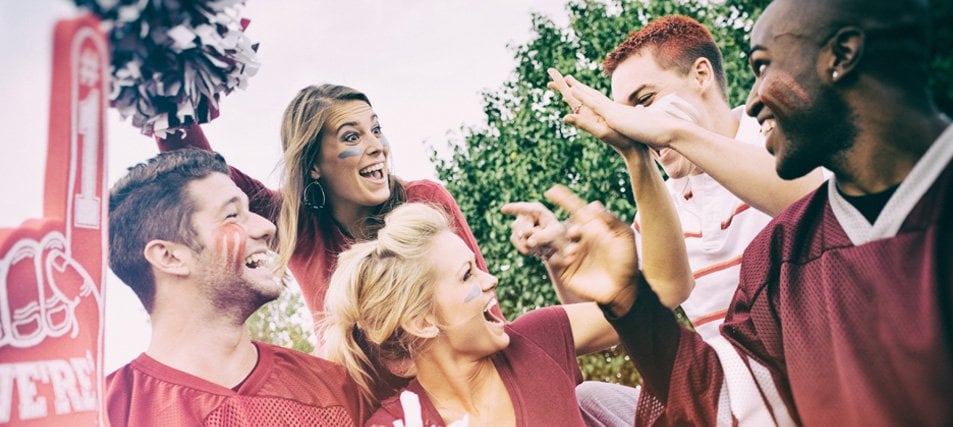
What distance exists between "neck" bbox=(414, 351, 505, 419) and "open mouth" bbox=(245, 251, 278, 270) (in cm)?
44

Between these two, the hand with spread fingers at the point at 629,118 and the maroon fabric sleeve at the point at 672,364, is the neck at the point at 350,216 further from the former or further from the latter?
the maroon fabric sleeve at the point at 672,364

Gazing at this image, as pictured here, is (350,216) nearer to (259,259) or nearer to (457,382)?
(259,259)

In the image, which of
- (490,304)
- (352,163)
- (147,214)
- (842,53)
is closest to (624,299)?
(490,304)

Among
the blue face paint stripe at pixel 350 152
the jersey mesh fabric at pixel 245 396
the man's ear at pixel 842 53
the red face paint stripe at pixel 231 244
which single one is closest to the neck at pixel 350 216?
the blue face paint stripe at pixel 350 152

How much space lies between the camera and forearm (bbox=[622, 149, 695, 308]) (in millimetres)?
2139

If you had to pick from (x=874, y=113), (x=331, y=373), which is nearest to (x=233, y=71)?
(x=331, y=373)

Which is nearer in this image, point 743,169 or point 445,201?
point 743,169

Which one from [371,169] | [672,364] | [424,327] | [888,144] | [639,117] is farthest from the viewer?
[371,169]

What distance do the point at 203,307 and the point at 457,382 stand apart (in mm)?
637

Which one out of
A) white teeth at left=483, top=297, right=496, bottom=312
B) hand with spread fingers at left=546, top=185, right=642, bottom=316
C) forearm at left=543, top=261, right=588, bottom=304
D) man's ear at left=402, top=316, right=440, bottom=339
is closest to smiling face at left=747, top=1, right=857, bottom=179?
hand with spread fingers at left=546, top=185, right=642, bottom=316

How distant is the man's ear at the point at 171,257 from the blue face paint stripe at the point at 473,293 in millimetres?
676

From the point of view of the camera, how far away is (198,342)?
2268 millimetres

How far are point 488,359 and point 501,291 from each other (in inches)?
6.8

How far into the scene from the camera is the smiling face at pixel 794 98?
1912 mm
